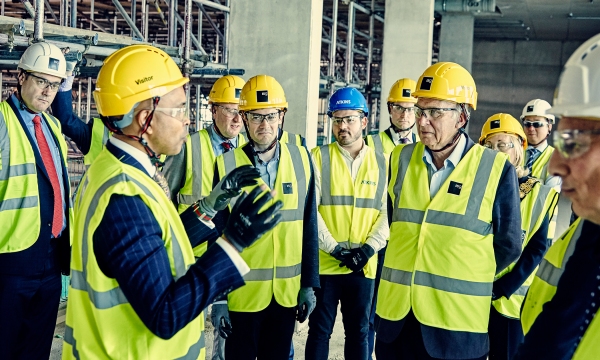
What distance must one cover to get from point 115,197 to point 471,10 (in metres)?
17.2

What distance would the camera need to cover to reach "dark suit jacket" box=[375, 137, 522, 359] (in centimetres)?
326

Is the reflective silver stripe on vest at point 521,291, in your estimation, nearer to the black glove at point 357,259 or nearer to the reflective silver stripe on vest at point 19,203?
the black glove at point 357,259

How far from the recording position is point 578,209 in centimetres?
154

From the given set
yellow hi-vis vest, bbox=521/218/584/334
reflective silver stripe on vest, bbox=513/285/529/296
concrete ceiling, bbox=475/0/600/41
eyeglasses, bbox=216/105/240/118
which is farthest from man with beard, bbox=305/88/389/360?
concrete ceiling, bbox=475/0/600/41

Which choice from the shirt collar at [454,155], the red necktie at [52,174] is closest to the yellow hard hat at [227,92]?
the red necktie at [52,174]

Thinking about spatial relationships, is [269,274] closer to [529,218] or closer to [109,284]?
[529,218]

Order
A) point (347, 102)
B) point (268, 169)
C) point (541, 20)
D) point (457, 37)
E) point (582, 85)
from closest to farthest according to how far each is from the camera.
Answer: point (582, 85)
point (268, 169)
point (347, 102)
point (457, 37)
point (541, 20)

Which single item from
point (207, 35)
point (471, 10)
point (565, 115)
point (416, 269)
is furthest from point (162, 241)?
point (207, 35)

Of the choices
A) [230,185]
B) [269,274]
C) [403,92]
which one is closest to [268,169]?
[269,274]

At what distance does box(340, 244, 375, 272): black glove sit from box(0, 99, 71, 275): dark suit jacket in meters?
1.97

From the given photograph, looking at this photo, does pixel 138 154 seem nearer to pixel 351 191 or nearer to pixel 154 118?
pixel 154 118

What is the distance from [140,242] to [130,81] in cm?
61

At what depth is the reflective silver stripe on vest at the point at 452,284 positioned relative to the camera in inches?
130

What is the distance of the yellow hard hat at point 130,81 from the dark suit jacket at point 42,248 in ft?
7.38
